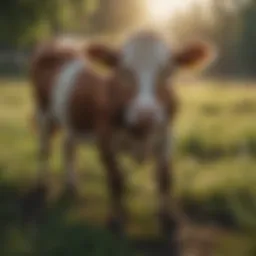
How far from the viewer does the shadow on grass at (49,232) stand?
3.64 ft

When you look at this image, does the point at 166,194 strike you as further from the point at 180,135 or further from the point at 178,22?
the point at 178,22

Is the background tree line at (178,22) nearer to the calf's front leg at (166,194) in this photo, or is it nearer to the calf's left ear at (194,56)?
the calf's left ear at (194,56)

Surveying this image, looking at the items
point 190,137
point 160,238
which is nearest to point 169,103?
point 190,137

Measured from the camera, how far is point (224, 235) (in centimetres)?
112

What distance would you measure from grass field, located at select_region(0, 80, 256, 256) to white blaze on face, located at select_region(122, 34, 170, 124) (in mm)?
43

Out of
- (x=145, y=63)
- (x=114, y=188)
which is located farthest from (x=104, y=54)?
(x=114, y=188)

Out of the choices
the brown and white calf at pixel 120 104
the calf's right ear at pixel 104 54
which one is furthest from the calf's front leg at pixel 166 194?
the calf's right ear at pixel 104 54

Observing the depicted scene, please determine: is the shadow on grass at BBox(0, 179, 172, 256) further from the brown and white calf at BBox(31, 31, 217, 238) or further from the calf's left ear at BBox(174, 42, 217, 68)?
the calf's left ear at BBox(174, 42, 217, 68)

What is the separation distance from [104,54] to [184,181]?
8.0 inches

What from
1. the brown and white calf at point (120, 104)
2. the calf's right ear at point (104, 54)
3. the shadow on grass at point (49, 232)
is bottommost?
the shadow on grass at point (49, 232)

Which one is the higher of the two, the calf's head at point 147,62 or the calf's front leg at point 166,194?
the calf's head at point 147,62

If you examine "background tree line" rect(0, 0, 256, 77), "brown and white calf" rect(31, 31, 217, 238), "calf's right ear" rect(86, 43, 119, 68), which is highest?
"background tree line" rect(0, 0, 256, 77)

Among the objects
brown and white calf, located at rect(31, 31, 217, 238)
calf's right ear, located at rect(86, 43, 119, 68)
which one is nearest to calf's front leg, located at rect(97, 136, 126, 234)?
brown and white calf, located at rect(31, 31, 217, 238)

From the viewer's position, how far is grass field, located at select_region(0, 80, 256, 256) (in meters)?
1.11
